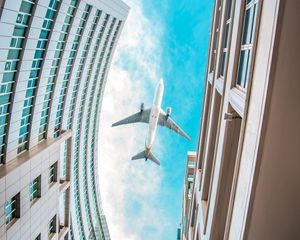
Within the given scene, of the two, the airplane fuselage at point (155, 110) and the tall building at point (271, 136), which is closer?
the tall building at point (271, 136)

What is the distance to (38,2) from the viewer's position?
2539 cm

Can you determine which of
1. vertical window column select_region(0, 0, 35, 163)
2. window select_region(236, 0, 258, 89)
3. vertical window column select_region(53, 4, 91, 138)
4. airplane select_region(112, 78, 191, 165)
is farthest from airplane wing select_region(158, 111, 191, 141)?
window select_region(236, 0, 258, 89)

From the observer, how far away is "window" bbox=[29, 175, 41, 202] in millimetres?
26753

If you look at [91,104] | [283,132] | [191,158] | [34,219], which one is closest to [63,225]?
[34,219]

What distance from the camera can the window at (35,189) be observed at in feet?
87.8

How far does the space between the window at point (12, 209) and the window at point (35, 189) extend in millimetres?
2899

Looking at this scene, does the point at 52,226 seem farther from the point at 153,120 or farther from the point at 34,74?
the point at 153,120

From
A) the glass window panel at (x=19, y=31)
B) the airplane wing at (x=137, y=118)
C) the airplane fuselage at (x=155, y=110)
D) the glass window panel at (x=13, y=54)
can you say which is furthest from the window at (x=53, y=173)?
the airplane wing at (x=137, y=118)

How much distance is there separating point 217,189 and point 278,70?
876 centimetres

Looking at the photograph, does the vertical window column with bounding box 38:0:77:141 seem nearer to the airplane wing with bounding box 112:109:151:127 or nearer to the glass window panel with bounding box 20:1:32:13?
the glass window panel with bounding box 20:1:32:13

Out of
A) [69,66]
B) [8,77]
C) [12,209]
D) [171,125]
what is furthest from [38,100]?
[171,125]

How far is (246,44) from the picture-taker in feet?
41.0

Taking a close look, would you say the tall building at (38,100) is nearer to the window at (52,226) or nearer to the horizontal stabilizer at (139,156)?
the window at (52,226)

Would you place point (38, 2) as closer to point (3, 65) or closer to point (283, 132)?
point (3, 65)
